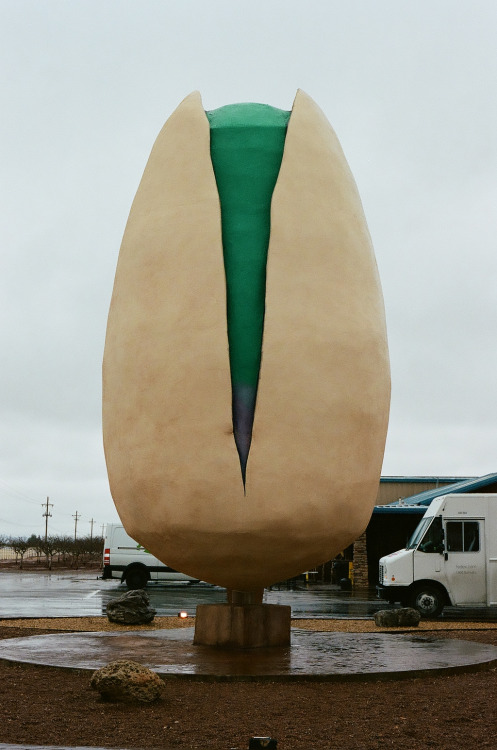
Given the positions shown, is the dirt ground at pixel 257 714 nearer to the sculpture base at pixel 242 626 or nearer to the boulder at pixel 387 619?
the sculpture base at pixel 242 626

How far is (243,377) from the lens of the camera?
9.32 meters

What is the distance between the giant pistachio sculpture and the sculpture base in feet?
1.45

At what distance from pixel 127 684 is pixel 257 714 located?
1.16 m

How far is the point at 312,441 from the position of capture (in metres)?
9.26

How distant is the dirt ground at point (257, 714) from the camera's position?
5992 millimetres

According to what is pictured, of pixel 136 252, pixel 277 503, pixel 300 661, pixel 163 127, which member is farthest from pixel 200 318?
pixel 300 661

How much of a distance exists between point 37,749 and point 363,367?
5.95m

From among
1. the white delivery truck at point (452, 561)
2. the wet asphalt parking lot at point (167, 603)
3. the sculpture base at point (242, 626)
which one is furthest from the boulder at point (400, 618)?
the sculpture base at point (242, 626)

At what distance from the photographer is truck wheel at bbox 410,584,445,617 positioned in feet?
66.6

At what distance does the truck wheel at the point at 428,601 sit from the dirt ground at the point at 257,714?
1165 cm

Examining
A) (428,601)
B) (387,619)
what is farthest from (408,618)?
(428,601)

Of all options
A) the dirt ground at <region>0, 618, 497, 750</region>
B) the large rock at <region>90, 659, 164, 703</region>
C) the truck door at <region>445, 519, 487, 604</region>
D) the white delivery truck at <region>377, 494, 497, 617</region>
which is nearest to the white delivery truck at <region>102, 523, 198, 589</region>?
the white delivery truck at <region>377, 494, 497, 617</region>

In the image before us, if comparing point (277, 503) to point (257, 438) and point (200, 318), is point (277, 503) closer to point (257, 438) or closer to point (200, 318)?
point (257, 438)

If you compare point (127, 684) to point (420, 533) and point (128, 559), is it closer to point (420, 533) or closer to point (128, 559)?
point (420, 533)
